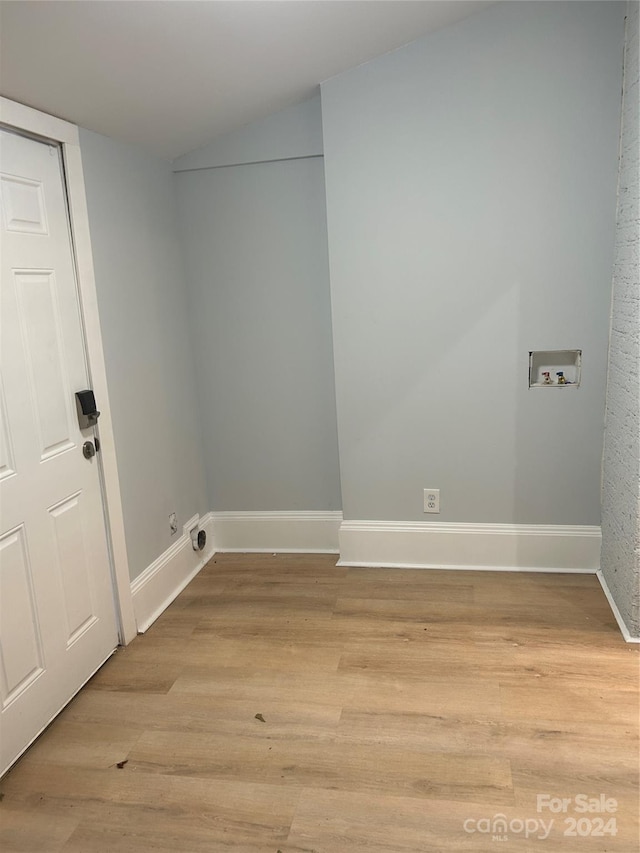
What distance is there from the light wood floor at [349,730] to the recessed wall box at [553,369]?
0.92m

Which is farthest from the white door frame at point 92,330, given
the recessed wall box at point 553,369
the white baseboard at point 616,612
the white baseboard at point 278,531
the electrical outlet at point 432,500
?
the white baseboard at point 616,612

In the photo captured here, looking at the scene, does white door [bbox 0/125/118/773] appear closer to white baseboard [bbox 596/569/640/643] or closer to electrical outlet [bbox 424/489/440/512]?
electrical outlet [bbox 424/489/440/512]

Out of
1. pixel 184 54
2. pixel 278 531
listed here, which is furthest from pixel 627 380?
pixel 184 54

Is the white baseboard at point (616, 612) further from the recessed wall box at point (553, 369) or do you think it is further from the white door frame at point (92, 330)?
the white door frame at point (92, 330)

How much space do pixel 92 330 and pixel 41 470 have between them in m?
0.60

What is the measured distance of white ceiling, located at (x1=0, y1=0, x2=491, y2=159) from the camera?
1.84 meters

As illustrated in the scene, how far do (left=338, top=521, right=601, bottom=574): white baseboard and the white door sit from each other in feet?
4.49

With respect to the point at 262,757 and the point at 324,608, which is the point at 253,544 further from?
the point at 262,757

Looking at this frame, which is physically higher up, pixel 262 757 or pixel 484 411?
pixel 484 411

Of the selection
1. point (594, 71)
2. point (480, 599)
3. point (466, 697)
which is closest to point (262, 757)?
point (466, 697)

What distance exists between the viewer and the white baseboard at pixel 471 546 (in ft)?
10.3

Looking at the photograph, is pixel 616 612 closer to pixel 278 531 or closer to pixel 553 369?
pixel 553 369

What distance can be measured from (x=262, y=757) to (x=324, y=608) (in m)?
0.96

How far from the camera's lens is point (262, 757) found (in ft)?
6.83
